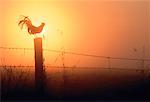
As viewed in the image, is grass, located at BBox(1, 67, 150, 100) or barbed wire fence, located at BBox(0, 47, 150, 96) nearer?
grass, located at BBox(1, 67, 150, 100)

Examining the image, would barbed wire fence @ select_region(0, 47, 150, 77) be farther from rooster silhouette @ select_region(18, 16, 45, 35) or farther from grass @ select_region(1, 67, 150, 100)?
rooster silhouette @ select_region(18, 16, 45, 35)

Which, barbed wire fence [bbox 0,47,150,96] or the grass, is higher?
barbed wire fence [bbox 0,47,150,96]

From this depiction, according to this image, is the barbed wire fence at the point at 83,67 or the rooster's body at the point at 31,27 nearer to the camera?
the rooster's body at the point at 31,27

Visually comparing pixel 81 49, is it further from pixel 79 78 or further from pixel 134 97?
pixel 134 97

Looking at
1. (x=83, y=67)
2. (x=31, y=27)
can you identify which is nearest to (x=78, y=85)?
(x=83, y=67)

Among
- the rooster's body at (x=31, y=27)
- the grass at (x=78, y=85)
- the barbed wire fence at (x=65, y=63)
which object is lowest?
the grass at (x=78, y=85)

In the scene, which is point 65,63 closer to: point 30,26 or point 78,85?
point 78,85

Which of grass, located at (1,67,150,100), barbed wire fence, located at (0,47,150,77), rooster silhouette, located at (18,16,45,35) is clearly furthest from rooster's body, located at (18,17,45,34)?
grass, located at (1,67,150,100)

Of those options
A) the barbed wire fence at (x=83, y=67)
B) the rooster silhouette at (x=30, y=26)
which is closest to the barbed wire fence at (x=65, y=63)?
the barbed wire fence at (x=83, y=67)

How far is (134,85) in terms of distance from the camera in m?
9.33

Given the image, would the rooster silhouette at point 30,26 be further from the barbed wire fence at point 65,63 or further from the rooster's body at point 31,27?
the barbed wire fence at point 65,63

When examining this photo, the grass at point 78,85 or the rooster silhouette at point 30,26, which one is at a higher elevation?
the rooster silhouette at point 30,26

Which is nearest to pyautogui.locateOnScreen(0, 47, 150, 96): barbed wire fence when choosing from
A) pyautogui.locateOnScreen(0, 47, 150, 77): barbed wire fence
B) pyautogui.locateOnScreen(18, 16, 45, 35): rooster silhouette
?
pyautogui.locateOnScreen(0, 47, 150, 77): barbed wire fence

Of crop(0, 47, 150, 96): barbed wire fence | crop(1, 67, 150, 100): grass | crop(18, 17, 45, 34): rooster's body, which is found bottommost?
crop(1, 67, 150, 100): grass
